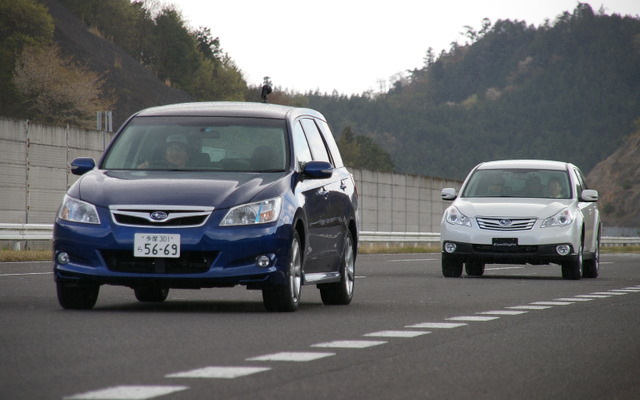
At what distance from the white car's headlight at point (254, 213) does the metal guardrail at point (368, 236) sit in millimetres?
15033

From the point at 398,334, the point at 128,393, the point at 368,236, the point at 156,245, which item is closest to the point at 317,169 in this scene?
the point at 156,245

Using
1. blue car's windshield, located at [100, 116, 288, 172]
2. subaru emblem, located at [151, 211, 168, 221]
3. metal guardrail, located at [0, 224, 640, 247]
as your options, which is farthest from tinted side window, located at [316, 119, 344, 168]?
metal guardrail, located at [0, 224, 640, 247]

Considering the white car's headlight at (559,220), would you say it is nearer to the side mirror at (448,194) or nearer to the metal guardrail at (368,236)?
the side mirror at (448,194)

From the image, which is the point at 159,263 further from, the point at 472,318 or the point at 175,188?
the point at 472,318

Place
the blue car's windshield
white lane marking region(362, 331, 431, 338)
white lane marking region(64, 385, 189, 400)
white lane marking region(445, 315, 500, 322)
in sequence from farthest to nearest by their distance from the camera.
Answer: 1. the blue car's windshield
2. white lane marking region(445, 315, 500, 322)
3. white lane marking region(362, 331, 431, 338)
4. white lane marking region(64, 385, 189, 400)

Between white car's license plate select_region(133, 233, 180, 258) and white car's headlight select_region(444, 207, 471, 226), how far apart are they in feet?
34.6

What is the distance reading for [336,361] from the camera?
7.68m

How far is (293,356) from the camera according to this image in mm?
7848

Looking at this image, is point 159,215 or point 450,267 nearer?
point 159,215

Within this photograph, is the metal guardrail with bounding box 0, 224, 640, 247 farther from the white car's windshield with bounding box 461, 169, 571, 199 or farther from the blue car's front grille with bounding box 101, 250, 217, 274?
the blue car's front grille with bounding box 101, 250, 217, 274

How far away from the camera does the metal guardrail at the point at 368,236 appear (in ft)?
84.9

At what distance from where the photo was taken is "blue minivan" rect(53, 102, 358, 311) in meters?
11.0

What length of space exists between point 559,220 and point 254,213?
417 inches

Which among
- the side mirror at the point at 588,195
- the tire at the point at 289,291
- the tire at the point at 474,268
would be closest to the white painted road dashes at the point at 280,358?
the tire at the point at 289,291
